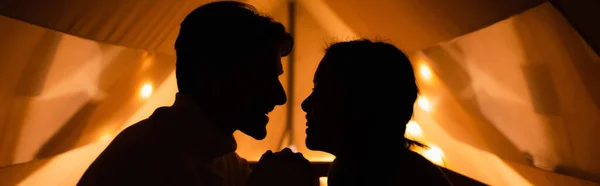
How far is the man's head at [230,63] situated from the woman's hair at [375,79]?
140 mm

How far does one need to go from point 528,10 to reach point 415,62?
2.30 feet

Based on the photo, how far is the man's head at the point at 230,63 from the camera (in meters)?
0.88

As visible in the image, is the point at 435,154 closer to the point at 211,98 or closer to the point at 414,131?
the point at 414,131

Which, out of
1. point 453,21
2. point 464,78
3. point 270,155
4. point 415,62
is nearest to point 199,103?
point 270,155

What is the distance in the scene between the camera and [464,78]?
131 centimetres

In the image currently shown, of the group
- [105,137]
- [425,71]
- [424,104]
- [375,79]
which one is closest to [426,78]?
[425,71]

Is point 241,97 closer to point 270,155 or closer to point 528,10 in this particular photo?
point 270,155

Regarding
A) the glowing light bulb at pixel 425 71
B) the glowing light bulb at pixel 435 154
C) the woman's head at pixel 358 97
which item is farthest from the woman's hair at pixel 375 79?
the glowing light bulb at pixel 435 154

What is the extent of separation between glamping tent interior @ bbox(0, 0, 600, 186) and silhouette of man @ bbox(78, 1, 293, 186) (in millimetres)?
245

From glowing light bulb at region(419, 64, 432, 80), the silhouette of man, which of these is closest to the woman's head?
the silhouette of man

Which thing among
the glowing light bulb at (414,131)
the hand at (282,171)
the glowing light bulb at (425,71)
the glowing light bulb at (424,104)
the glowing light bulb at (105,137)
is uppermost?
the glowing light bulb at (425,71)

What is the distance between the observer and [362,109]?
986 millimetres

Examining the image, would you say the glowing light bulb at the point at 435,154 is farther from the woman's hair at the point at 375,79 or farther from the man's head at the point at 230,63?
the man's head at the point at 230,63

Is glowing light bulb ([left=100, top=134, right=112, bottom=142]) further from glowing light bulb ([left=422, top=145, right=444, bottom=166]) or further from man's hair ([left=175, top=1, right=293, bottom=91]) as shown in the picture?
glowing light bulb ([left=422, top=145, right=444, bottom=166])
